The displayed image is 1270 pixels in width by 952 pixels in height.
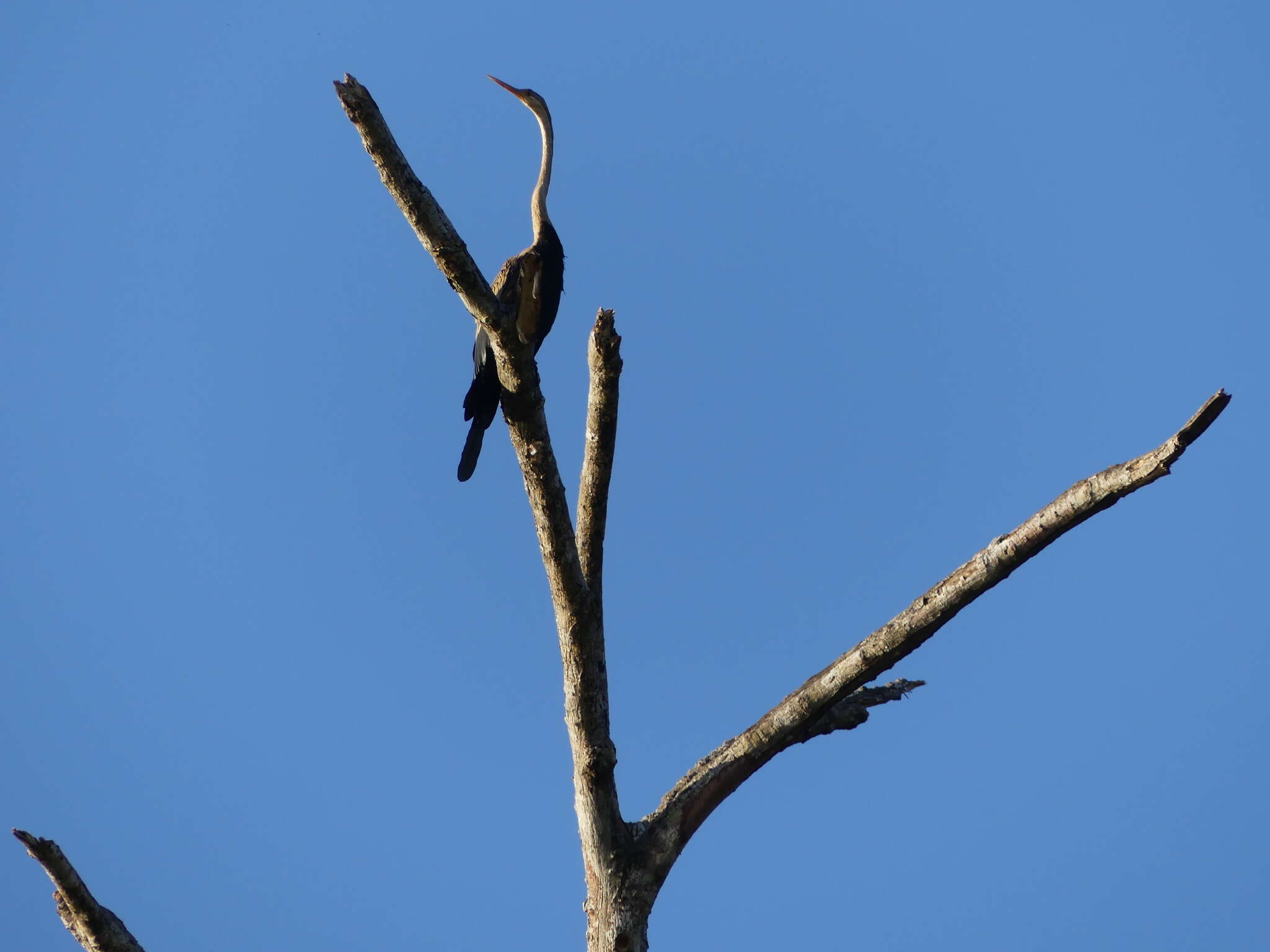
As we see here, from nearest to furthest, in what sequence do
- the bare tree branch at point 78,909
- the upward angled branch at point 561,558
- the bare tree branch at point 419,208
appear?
the bare tree branch at point 78,909 < the bare tree branch at point 419,208 < the upward angled branch at point 561,558

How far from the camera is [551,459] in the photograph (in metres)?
3.73

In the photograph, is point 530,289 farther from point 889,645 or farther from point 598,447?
point 889,645

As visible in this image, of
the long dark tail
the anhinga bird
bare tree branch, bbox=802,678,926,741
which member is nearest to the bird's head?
the anhinga bird

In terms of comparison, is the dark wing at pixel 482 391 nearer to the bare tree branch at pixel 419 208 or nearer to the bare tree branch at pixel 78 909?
the bare tree branch at pixel 419 208

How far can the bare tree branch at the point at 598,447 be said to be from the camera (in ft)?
11.3

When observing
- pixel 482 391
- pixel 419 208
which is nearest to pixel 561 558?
pixel 419 208

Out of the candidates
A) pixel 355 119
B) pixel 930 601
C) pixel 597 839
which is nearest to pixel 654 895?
pixel 597 839

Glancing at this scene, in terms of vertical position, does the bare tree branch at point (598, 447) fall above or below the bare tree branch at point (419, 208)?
below

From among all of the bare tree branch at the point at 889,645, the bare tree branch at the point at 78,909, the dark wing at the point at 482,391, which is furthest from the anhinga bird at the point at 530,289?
the bare tree branch at the point at 78,909

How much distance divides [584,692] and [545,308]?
2955 mm

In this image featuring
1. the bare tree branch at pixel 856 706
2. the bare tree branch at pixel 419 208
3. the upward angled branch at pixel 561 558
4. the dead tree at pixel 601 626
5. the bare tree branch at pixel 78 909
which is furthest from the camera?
the bare tree branch at pixel 856 706

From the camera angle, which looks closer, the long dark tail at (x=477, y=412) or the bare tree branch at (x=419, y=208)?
the bare tree branch at (x=419, y=208)

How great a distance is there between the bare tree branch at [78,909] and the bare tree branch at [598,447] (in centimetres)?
176

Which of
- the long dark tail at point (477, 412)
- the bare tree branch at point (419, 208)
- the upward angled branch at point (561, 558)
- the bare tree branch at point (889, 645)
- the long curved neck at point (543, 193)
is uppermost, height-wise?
the long curved neck at point (543, 193)
